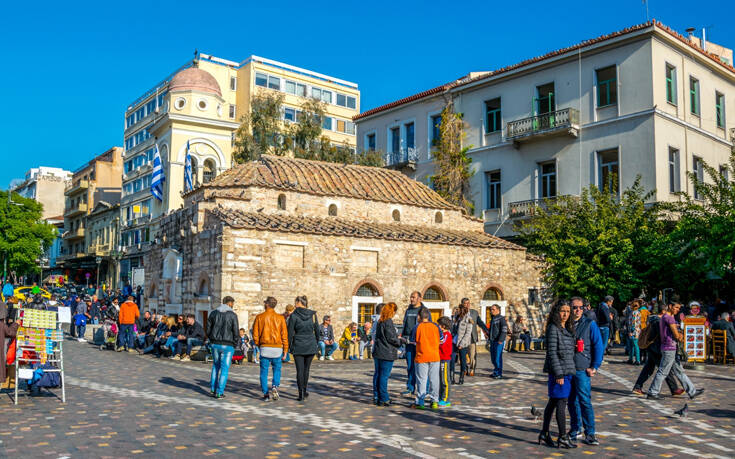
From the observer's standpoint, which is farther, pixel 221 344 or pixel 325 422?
pixel 221 344

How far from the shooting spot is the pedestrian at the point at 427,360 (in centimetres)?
1018

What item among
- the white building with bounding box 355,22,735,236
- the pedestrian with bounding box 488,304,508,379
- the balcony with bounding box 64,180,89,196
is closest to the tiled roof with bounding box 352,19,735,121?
the white building with bounding box 355,22,735,236

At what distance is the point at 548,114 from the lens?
28.6 metres

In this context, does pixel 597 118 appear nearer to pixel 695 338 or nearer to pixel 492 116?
pixel 492 116

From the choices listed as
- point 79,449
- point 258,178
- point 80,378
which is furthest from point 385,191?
point 79,449

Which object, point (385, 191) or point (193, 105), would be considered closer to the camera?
point (385, 191)

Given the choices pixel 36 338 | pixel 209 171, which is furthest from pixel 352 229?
pixel 209 171

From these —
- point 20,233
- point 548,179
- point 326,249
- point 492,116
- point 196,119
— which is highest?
point 196,119

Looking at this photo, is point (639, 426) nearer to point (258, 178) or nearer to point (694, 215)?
point (694, 215)

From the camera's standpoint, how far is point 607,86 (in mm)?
27266

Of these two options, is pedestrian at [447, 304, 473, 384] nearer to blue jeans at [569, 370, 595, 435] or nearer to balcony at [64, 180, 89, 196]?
blue jeans at [569, 370, 595, 435]

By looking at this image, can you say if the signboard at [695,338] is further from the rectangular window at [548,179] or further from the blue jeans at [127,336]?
the blue jeans at [127,336]

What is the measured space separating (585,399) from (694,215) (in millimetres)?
16301

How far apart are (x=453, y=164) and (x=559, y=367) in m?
25.6
